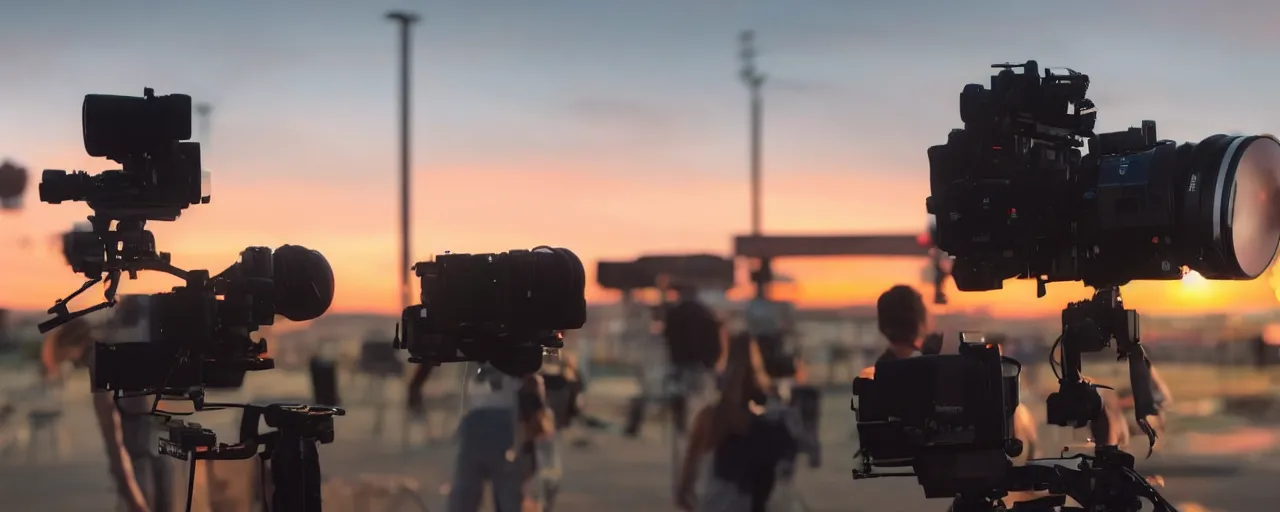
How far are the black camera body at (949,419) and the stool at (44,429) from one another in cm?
1432

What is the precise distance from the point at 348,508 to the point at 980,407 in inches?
272

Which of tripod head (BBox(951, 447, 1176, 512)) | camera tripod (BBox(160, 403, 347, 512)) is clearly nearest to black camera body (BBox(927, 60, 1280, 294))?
tripod head (BBox(951, 447, 1176, 512))

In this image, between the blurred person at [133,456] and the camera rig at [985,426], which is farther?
the blurred person at [133,456]

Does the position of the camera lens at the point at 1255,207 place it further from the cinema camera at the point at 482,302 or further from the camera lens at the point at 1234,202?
the cinema camera at the point at 482,302

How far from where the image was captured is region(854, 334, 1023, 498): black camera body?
4184 millimetres

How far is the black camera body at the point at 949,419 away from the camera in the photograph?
418cm

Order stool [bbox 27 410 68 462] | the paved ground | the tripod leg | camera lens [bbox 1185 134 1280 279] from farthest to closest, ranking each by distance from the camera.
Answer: stool [bbox 27 410 68 462] < the paved ground < the tripod leg < camera lens [bbox 1185 134 1280 279]

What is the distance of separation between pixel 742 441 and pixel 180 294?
3.48 m

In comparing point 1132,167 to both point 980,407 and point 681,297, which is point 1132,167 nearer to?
point 980,407

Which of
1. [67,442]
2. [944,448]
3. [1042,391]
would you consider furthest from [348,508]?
[1042,391]

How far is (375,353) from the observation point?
20266 millimetres

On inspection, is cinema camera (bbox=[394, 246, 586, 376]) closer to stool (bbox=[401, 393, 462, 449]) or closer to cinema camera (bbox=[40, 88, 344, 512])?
cinema camera (bbox=[40, 88, 344, 512])

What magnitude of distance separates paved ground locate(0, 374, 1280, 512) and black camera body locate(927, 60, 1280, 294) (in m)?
6.69

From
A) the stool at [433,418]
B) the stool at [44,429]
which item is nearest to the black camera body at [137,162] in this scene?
the stool at [433,418]
